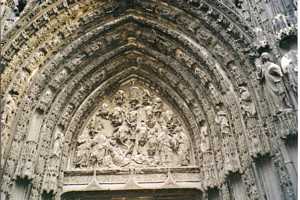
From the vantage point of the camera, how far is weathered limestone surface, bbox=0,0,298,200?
20.4 feet

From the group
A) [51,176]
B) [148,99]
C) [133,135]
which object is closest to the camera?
[51,176]

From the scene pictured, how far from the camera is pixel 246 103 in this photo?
6.71 meters

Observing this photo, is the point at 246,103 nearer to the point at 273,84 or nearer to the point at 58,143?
the point at 273,84

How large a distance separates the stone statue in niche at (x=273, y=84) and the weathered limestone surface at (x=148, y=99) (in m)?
0.02

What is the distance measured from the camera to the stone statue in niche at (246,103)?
656cm

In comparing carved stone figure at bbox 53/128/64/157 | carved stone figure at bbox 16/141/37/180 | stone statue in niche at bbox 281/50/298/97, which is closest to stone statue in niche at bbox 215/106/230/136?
stone statue in niche at bbox 281/50/298/97

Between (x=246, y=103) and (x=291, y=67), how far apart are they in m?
1.17

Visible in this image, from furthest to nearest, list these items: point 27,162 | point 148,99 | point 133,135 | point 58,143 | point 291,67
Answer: point 148,99, point 133,135, point 58,143, point 27,162, point 291,67

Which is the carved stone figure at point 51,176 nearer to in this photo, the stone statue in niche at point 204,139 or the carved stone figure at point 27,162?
the carved stone figure at point 27,162

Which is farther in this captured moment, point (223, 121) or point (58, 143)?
point (58, 143)

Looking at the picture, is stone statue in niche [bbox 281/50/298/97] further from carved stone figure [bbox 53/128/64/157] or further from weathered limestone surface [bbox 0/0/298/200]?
carved stone figure [bbox 53/128/64/157]

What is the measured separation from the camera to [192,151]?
7.95 m

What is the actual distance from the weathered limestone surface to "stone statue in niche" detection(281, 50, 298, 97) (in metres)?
0.02

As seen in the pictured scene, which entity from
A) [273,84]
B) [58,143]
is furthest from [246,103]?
[58,143]
